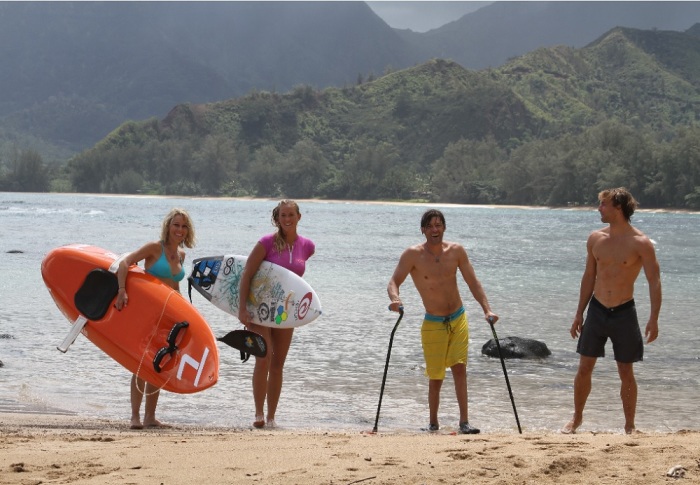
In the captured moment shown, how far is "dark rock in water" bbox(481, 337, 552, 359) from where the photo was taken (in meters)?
12.7

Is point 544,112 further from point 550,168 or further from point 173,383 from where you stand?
point 173,383

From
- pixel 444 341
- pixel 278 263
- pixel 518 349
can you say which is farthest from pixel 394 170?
pixel 444 341

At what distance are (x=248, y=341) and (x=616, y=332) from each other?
2716mm

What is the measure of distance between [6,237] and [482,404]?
1430 inches

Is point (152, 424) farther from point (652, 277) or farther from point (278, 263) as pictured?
point (652, 277)

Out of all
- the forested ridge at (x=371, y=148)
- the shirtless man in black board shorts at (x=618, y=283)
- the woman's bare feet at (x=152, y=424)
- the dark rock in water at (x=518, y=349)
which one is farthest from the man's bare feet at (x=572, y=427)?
the forested ridge at (x=371, y=148)

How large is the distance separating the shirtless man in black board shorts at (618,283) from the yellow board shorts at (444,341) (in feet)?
2.89

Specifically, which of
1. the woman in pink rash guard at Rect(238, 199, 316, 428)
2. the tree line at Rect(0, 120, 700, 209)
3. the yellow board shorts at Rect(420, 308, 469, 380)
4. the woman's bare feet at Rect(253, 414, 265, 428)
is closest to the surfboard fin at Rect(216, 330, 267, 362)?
the woman in pink rash guard at Rect(238, 199, 316, 428)

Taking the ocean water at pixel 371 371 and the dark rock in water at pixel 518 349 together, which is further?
the dark rock in water at pixel 518 349

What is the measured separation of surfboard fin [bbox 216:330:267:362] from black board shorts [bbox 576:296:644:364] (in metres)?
2.37

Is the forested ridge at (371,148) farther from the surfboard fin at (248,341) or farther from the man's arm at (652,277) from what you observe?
the surfboard fin at (248,341)

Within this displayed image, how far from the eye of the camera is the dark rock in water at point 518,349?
501 inches

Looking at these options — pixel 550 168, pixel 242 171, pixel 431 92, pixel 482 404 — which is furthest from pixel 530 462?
pixel 431 92

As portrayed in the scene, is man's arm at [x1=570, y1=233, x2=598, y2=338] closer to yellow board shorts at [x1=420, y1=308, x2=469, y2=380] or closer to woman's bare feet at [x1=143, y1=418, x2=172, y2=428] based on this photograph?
yellow board shorts at [x1=420, y1=308, x2=469, y2=380]
